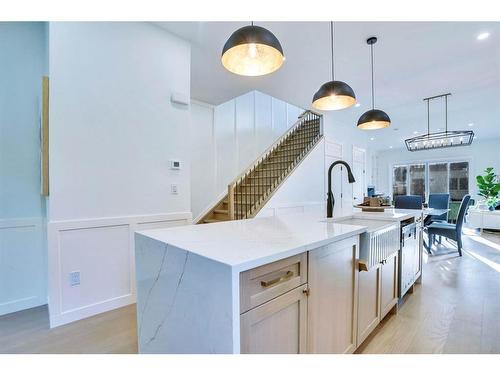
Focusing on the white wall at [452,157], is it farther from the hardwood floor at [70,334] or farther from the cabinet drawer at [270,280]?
the hardwood floor at [70,334]

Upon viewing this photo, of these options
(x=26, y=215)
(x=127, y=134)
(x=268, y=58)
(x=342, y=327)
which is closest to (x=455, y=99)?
(x=268, y=58)

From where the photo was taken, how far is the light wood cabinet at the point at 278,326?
39.1 inches

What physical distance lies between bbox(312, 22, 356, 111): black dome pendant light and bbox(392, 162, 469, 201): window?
8777mm

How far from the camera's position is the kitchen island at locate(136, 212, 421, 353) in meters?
0.98

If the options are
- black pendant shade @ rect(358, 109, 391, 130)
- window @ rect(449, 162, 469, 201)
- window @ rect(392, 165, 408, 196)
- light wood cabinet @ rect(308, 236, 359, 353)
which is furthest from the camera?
window @ rect(392, 165, 408, 196)

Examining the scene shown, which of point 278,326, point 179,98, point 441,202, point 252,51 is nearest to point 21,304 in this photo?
point 179,98

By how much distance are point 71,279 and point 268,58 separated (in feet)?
8.06

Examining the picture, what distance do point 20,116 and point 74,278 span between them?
1670 mm

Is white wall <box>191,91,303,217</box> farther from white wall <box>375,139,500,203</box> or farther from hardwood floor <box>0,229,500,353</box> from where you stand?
white wall <box>375,139,500,203</box>

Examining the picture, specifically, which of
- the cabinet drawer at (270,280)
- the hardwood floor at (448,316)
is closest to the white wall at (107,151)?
the cabinet drawer at (270,280)

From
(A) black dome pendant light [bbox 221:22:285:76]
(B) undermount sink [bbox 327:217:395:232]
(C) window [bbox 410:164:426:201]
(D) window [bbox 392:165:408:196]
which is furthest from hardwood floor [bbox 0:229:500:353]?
(D) window [bbox 392:165:408:196]

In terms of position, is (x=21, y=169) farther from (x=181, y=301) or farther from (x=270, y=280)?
(x=270, y=280)

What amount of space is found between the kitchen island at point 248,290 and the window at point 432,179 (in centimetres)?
987
